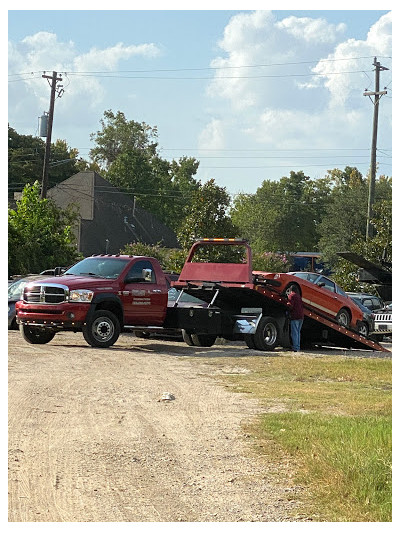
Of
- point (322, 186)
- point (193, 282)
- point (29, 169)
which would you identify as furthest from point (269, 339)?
point (322, 186)

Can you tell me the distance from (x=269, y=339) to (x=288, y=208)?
79.0 metres

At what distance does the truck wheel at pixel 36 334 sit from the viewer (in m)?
22.0

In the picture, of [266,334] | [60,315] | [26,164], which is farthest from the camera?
[26,164]

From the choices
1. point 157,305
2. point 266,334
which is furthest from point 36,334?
point 266,334

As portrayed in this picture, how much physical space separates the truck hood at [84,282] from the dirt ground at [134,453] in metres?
4.08

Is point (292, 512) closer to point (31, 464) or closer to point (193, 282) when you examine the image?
point (31, 464)

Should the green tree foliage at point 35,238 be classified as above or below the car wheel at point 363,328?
above

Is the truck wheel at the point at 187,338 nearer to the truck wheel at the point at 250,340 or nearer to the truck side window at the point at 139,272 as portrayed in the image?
the truck wheel at the point at 250,340

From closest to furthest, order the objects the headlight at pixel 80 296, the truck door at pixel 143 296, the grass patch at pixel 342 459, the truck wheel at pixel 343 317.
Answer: the grass patch at pixel 342 459, the headlight at pixel 80 296, the truck door at pixel 143 296, the truck wheel at pixel 343 317

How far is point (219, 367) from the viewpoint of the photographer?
18.7 m

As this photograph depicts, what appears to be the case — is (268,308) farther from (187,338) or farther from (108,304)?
(108,304)

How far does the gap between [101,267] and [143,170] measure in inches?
2551

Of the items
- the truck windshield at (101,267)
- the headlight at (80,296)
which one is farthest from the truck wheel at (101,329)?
the truck windshield at (101,267)

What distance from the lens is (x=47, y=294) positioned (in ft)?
68.7
